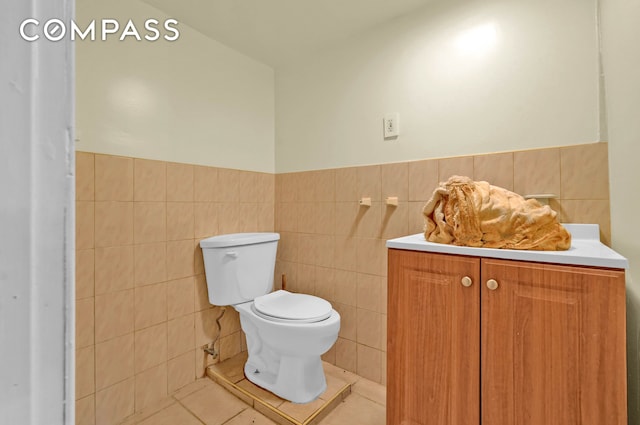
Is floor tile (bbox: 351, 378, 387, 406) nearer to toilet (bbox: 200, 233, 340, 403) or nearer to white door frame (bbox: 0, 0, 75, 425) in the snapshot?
toilet (bbox: 200, 233, 340, 403)

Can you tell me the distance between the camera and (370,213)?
1552 mm

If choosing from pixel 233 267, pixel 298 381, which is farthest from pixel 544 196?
pixel 233 267

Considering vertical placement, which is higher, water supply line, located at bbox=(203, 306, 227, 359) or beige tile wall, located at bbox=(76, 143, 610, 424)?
beige tile wall, located at bbox=(76, 143, 610, 424)

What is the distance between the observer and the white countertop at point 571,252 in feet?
2.27

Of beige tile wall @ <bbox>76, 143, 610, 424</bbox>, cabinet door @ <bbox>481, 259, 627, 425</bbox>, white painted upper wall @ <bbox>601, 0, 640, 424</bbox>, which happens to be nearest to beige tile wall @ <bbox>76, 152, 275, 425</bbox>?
beige tile wall @ <bbox>76, 143, 610, 424</bbox>

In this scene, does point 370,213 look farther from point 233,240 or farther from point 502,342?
point 502,342

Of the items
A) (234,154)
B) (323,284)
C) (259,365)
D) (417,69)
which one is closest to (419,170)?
(417,69)

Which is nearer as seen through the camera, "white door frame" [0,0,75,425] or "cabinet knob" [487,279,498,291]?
"white door frame" [0,0,75,425]

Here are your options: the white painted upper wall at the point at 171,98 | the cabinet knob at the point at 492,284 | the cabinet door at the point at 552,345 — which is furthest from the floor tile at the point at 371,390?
the white painted upper wall at the point at 171,98

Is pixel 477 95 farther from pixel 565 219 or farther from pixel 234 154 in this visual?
pixel 234 154

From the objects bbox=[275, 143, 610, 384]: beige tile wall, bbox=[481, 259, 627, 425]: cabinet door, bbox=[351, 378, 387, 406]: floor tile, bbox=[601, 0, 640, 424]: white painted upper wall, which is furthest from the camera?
bbox=[351, 378, 387, 406]: floor tile

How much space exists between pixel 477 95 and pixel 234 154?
1.39 m

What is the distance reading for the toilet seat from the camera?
1293 mm

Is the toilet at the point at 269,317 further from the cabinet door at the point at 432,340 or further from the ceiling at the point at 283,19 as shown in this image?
the ceiling at the point at 283,19
